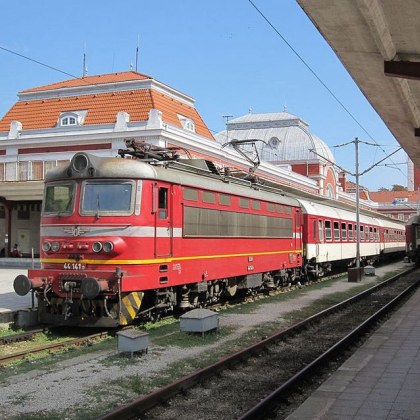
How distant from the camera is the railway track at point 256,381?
6539 millimetres

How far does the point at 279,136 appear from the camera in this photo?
73500 millimetres

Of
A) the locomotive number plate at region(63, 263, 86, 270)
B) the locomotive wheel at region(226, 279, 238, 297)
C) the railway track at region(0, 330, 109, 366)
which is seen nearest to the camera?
the railway track at region(0, 330, 109, 366)

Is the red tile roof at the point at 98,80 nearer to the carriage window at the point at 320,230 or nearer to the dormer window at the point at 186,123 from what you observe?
the dormer window at the point at 186,123

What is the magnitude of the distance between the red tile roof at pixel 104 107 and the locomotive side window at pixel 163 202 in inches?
889

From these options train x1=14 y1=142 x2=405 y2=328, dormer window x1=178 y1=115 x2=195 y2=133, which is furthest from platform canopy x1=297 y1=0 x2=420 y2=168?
dormer window x1=178 y1=115 x2=195 y2=133

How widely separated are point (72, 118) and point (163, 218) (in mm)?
26980

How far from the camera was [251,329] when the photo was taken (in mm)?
12109

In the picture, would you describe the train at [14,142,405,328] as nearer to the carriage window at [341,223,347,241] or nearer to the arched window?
the carriage window at [341,223,347,241]

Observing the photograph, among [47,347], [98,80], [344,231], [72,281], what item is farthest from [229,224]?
[98,80]

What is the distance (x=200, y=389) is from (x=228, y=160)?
1268 inches

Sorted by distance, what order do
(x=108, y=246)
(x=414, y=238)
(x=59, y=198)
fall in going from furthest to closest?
(x=414, y=238) → (x=59, y=198) → (x=108, y=246)

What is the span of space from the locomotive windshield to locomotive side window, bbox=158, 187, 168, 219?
2.46ft

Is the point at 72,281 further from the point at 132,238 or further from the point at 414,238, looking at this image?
the point at 414,238

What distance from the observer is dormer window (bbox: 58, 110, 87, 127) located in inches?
1437
